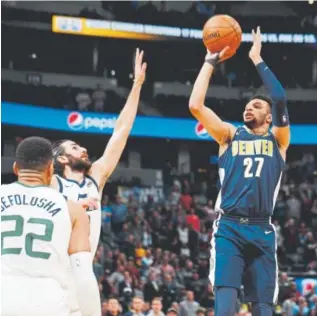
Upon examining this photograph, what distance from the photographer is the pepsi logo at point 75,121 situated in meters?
28.9

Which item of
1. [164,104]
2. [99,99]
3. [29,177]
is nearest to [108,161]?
[29,177]

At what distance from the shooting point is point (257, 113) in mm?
8078

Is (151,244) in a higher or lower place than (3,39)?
lower

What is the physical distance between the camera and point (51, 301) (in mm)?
5602

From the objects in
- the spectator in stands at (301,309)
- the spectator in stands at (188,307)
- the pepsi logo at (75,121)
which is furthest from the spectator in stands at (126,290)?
the pepsi logo at (75,121)

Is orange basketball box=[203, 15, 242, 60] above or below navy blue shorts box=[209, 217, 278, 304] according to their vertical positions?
above

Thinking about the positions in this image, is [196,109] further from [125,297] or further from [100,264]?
[100,264]

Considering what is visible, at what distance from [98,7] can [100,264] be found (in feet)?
48.3

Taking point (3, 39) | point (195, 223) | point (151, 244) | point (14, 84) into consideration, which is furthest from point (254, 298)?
point (3, 39)

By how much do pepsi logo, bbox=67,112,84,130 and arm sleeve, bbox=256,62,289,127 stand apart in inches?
832

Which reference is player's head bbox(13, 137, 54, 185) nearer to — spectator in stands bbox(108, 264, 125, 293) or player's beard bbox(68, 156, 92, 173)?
player's beard bbox(68, 156, 92, 173)

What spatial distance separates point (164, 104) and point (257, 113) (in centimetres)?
2344

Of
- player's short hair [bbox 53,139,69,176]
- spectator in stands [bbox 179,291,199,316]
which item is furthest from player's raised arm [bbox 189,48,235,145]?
spectator in stands [bbox 179,291,199,316]

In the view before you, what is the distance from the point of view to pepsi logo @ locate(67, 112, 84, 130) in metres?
28.9
